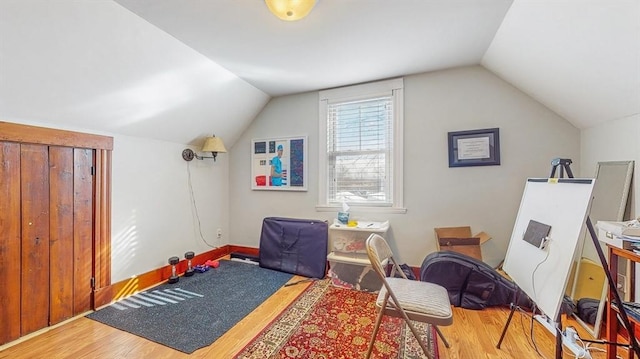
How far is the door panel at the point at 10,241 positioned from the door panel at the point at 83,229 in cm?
35

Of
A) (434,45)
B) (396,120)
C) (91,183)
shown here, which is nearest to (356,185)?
(396,120)

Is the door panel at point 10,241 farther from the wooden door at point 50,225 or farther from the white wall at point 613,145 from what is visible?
the white wall at point 613,145

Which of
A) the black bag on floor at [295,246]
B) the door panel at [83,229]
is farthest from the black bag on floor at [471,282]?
the door panel at [83,229]

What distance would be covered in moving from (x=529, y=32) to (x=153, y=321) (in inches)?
143

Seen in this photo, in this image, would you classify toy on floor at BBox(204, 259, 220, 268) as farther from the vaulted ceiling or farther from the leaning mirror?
the leaning mirror

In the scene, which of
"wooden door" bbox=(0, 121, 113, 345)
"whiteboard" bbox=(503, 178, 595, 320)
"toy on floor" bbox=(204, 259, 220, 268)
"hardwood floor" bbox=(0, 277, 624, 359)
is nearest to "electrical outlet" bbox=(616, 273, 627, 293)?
"hardwood floor" bbox=(0, 277, 624, 359)

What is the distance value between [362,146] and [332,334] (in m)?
2.06

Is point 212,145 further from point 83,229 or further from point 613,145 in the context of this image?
point 613,145

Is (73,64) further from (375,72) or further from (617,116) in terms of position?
(617,116)

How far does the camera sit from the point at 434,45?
7.36 ft

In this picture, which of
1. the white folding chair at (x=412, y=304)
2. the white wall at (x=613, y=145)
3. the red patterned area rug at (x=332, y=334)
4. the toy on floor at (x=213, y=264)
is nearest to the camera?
the white folding chair at (x=412, y=304)

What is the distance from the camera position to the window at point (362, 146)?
2.95 metres

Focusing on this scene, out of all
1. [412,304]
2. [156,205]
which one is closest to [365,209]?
[412,304]

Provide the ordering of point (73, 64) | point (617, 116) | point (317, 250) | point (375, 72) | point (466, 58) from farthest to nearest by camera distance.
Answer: point (317, 250), point (375, 72), point (466, 58), point (617, 116), point (73, 64)
